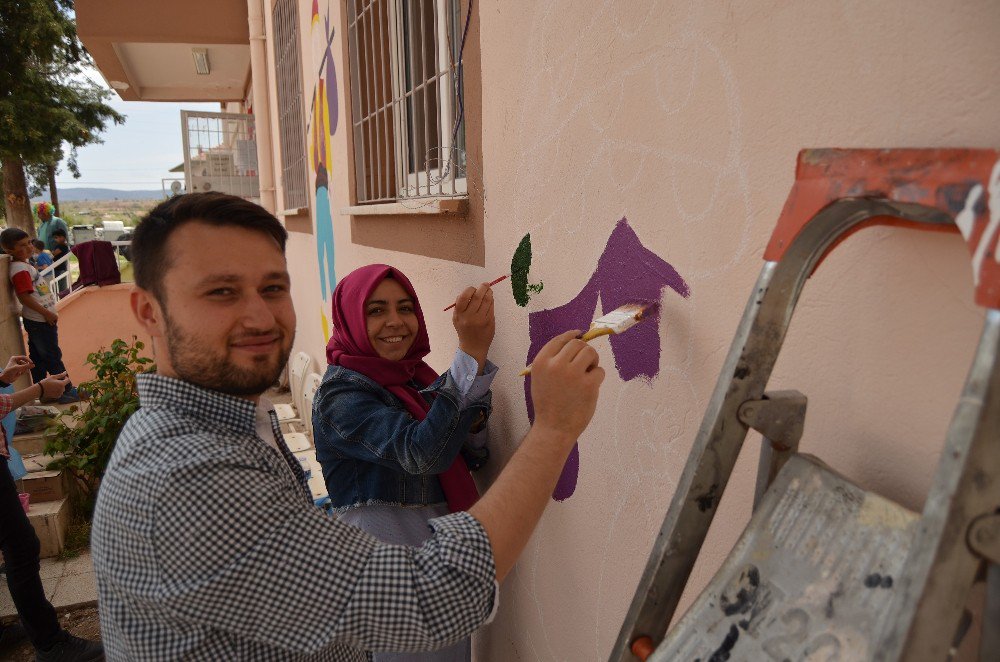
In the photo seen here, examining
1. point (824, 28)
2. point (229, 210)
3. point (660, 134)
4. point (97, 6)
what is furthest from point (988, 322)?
point (97, 6)

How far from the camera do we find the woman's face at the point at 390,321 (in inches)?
86.7

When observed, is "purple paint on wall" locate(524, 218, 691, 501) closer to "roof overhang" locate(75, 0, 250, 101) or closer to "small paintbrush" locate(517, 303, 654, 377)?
"small paintbrush" locate(517, 303, 654, 377)

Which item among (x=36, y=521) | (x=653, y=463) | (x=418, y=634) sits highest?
(x=653, y=463)

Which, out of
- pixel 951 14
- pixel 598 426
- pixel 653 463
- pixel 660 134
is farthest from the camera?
pixel 598 426

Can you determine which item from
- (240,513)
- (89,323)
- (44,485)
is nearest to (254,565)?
(240,513)

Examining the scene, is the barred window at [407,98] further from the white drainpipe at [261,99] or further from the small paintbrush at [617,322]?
the white drainpipe at [261,99]

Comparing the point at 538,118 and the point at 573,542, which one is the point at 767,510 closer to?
the point at 573,542

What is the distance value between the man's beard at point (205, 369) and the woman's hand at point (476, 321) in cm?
81

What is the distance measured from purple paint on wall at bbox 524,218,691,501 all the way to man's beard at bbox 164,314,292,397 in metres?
0.75

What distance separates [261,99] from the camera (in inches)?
333

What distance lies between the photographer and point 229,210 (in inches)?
53.7

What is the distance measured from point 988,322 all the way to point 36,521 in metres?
5.42

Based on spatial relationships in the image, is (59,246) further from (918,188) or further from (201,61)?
(918,188)

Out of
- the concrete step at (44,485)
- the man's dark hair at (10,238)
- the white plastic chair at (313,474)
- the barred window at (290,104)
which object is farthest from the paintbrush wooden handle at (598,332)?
the man's dark hair at (10,238)
